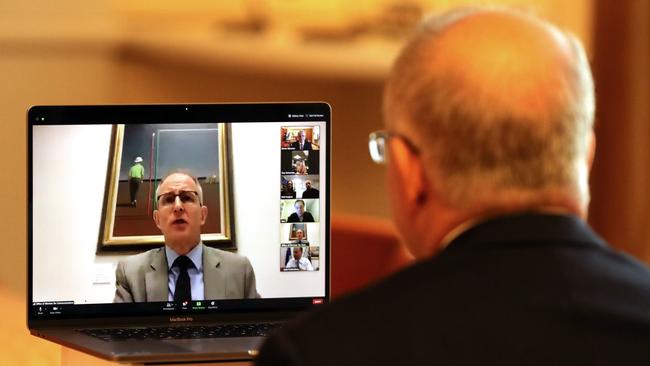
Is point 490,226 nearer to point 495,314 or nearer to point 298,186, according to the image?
point 495,314

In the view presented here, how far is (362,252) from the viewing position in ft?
8.45

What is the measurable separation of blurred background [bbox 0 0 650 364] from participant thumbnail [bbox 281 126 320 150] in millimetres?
1698

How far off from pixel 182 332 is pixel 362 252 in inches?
35.2

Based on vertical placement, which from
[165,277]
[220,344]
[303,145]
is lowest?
[220,344]

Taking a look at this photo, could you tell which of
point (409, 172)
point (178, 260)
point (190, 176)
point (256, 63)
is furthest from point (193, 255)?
point (256, 63)

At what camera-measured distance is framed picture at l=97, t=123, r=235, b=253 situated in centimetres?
175

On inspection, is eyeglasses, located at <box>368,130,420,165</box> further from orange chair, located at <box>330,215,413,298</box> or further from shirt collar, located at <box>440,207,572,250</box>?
orange chair, located at <box>330,215,413,298</box>

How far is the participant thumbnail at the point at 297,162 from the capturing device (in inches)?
70.7

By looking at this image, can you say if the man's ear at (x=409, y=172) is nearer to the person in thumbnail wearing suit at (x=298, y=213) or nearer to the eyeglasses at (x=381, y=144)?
the eyeglasses at (x=381, y=144)

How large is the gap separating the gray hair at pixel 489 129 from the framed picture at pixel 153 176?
0.73 metres

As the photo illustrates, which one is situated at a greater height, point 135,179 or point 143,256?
point 135,179

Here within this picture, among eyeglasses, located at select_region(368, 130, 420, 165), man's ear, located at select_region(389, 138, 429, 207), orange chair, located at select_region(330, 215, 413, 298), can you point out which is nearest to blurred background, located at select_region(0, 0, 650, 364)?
orange chair, located at select_region(330, 215, 413, 298)

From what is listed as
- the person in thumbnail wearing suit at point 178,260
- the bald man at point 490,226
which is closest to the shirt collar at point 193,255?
the person in thumbnail wearing suit at point 178,260

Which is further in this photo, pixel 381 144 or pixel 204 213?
pixel 204 213
